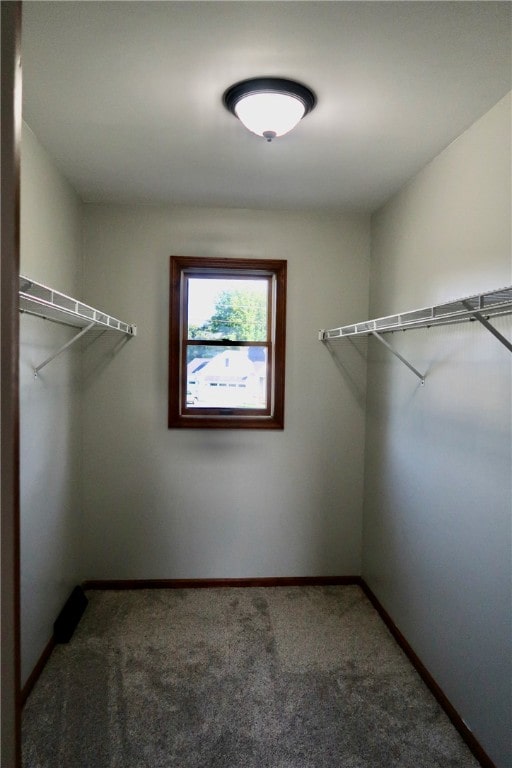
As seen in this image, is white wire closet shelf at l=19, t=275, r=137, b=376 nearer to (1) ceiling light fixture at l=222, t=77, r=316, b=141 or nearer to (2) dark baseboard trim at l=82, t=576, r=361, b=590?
(1) ceiling light fixture at l=222, t=77, r=316, b=141

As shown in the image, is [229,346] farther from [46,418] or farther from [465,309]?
[465,309]

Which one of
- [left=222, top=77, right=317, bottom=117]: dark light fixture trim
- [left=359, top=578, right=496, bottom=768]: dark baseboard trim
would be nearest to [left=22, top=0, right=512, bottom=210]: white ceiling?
[left=222, top=77, right=317, bottom=117]: dark light fixture trim

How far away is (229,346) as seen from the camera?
9.98ft

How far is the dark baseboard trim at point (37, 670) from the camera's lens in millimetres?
2008

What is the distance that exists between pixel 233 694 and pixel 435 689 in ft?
2.99

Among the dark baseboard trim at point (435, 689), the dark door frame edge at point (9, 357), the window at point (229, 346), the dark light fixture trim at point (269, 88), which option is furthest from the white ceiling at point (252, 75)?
the dark baseboard trim at point (435, 689)

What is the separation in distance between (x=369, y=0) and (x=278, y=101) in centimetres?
46

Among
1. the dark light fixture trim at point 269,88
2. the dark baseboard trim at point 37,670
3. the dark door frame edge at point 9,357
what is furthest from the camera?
the dark baseboard trim at point 37,670

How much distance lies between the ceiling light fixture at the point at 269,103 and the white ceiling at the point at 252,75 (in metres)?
0.04

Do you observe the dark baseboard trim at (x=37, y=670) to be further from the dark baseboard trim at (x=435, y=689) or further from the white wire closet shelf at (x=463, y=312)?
the white wire closet shelf at (x=463, y=312)

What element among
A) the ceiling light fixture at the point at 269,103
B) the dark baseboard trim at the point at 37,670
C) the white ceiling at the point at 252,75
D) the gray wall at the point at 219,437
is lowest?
the dark baseboard trim at the point at 37,670

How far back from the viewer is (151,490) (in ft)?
9.73

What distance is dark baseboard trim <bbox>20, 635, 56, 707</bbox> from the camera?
6.59ft

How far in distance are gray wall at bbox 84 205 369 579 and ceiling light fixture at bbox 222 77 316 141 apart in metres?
1.26
